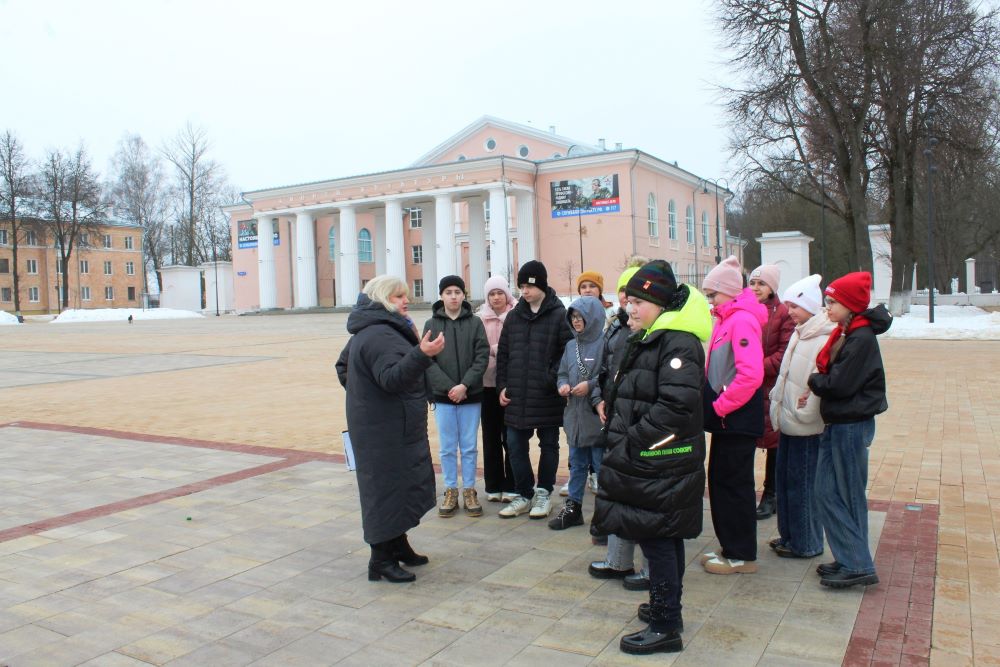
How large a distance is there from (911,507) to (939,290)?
4556 centimetres

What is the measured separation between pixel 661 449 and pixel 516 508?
2.44 meters

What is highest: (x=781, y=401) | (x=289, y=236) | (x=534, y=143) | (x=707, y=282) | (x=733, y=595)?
(x=534, y=143)

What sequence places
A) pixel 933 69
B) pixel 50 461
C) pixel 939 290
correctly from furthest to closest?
1. pixel 939 290
2. pixel 933 69
3. pixel 50 461

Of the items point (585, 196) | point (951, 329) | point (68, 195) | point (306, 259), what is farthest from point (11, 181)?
point (951, 329)

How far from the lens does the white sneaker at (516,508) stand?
229 inches

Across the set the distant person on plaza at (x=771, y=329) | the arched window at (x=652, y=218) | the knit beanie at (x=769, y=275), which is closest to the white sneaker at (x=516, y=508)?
the distant person on plaza at (x=771, y=329)

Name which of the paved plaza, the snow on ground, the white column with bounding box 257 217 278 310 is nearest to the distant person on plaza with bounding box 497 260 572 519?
the paved plaza

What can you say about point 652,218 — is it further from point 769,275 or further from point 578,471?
point 578,471

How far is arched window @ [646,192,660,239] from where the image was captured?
184ft

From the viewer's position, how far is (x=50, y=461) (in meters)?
8.16

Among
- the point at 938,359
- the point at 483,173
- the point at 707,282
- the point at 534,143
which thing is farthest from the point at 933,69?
the point at 534,143

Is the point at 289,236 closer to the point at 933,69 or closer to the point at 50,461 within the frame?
the point at 933,69

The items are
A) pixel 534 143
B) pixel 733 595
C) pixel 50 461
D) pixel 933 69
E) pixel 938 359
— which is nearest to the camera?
pixel 733 595

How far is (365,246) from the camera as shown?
67.0m
